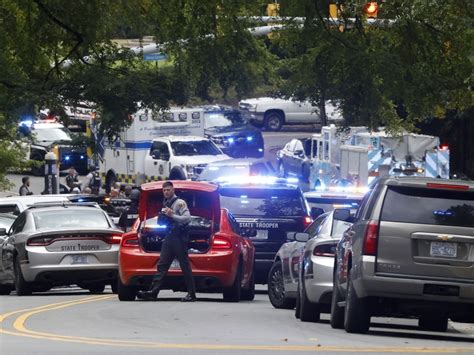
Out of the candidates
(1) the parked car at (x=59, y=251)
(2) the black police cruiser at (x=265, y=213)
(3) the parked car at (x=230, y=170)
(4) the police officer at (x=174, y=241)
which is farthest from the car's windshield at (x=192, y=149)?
(4) the police officer at (x=174, y=241)

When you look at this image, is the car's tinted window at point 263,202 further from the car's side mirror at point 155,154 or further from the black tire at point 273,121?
the black tire at point 273,121

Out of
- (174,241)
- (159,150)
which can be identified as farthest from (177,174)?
(174,241)

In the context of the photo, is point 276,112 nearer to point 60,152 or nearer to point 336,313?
point 60,152

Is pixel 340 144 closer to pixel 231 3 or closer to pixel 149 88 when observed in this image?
pixel 149 88

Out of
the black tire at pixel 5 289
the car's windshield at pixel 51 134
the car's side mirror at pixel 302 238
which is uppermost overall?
the car's windshield at pixel 51 134

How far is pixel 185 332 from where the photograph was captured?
1398 centimetres

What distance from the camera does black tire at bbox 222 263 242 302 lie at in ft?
64.0

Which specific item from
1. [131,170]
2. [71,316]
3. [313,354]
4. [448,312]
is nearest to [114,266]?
[71,316]

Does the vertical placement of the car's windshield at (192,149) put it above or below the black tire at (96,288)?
above

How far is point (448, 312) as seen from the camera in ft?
46.1

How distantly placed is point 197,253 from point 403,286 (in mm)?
6289

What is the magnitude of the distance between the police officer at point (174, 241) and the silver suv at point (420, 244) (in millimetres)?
5282

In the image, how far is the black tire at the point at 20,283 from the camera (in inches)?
824

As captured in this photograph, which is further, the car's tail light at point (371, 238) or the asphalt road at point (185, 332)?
the car's tail light at point (371, 238)
